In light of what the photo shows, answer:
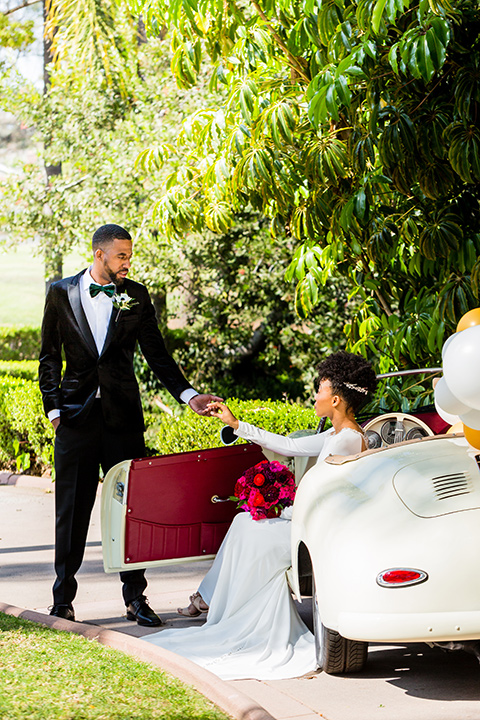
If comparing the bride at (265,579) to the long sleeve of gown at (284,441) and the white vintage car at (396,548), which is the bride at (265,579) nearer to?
the long sleeve of gown at (284,441)

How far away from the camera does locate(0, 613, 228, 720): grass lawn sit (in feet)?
11.0

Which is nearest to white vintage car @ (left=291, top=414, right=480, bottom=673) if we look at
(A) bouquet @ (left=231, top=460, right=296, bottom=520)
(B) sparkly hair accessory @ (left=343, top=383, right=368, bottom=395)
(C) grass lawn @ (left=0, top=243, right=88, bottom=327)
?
(B) sparkly hair accessory @ (left=343, top=383, right=368, bottom=395)

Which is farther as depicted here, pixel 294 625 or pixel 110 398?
pixel 110 398

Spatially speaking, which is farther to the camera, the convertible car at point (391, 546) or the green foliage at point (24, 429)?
the green foliage at point (24, 429)

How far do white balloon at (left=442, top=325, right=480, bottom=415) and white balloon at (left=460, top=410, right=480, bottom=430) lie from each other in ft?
0.21

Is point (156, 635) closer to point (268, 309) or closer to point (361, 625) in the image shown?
point (361, 625)

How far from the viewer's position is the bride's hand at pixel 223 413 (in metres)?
4.93

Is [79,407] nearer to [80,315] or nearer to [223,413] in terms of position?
[80,315]

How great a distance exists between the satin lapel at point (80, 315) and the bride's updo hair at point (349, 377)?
53.9 inches

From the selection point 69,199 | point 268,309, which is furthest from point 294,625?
point 69,199

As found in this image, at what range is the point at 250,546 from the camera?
4.86m

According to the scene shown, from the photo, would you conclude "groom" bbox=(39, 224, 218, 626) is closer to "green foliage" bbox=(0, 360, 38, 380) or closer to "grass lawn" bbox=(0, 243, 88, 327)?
"green foliage" bbox=(0, 360, 38, 380)

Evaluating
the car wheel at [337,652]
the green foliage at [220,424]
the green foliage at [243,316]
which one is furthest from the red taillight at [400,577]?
the green foliage at [243,316]

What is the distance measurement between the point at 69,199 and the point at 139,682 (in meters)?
9.36
